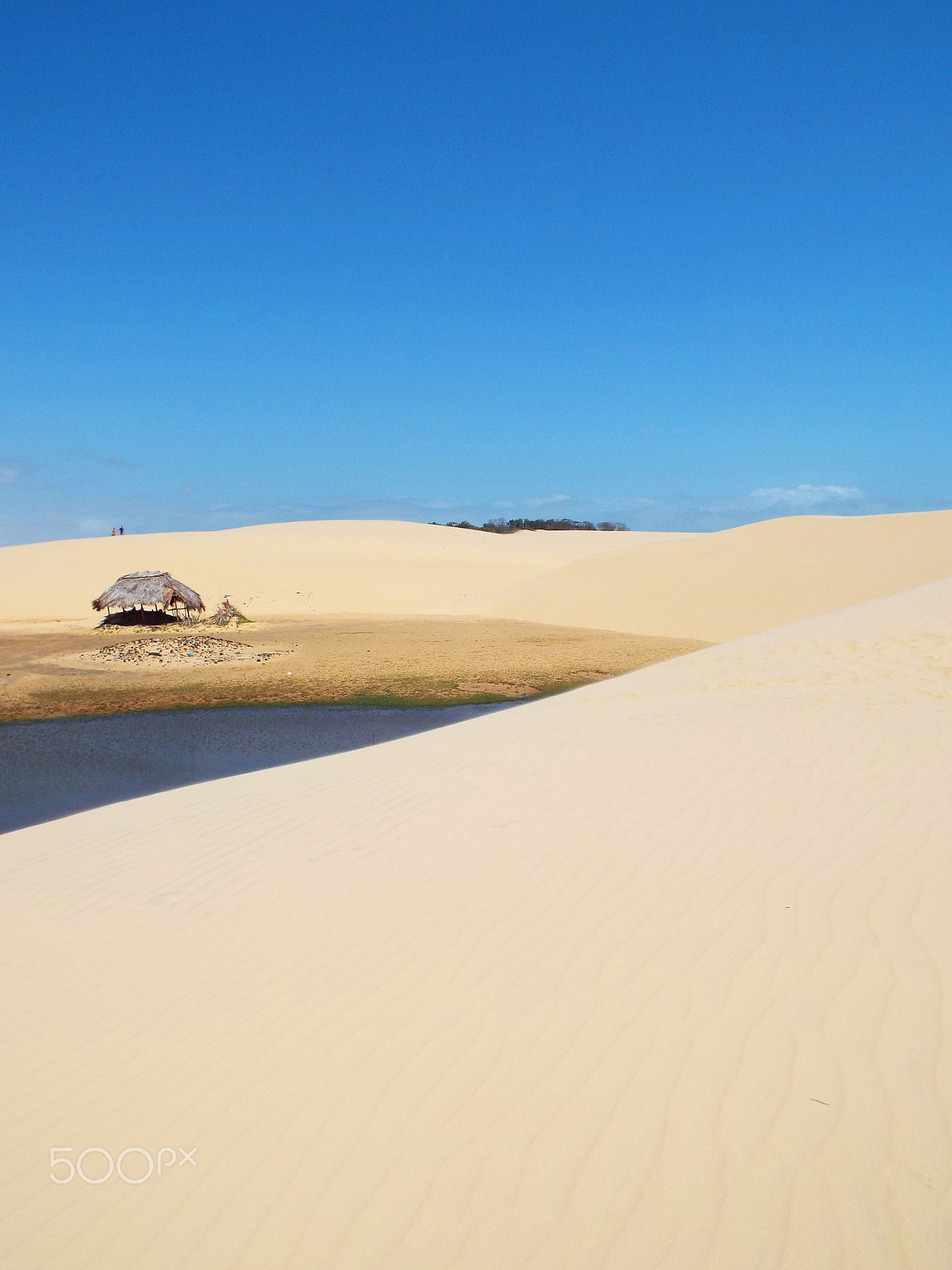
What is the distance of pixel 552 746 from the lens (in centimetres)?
691

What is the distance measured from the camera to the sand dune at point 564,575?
24438 mm

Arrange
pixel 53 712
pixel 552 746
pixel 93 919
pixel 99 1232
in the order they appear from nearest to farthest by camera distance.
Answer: pixel 99 1232, pixel 93 919, pixel 552 746, pixel 53 712

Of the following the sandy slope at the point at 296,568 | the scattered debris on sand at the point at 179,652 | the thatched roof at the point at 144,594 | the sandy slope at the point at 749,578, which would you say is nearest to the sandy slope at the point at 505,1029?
the scattered debris on sand at the point at 179,652

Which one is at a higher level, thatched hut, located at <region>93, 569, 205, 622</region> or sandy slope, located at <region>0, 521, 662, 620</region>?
sandy slope, located at <region>0, 521, 662, 620</region>

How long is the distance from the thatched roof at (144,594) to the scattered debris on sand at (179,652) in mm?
4235

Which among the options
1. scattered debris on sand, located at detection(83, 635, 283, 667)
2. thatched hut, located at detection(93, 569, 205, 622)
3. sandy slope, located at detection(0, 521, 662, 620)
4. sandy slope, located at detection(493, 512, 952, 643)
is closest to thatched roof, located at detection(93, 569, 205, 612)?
thatched hut, located at detection(93, 569, 205, 622)

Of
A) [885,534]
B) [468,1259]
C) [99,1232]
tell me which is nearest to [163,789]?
[99,1232]

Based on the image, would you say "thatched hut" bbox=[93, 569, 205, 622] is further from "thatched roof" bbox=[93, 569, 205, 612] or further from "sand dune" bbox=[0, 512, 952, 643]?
"sand dune" bbox=[0, 512, 952, 643]

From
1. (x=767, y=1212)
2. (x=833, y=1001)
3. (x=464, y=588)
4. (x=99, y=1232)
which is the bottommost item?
(x=99, y=1232)

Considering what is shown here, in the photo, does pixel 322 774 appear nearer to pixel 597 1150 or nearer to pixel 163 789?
pixel 163 789

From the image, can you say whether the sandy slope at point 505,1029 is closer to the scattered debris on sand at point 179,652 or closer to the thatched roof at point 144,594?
the scattered debris on sand at point 179,652

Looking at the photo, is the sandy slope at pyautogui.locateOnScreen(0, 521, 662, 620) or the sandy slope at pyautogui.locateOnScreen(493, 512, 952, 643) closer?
the sandy slope at pyautogui.locateOnScreen(493, 512, 952, 643)

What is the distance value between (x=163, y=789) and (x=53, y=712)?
5.15 meters

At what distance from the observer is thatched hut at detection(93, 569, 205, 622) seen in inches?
939
